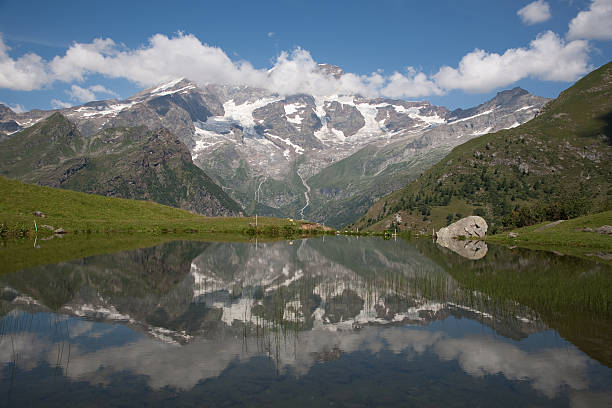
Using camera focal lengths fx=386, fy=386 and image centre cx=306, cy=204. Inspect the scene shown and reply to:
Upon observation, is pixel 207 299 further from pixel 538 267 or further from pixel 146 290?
pixel 538 267

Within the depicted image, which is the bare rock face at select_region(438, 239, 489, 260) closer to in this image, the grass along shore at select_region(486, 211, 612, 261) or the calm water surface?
the grass along shore at select_region(486, 211, 612, 261)

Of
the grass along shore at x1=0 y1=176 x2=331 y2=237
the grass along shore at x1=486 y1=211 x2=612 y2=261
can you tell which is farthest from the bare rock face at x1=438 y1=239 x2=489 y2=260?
the grass along shore at x1=0 y1=176 x2=331 y2=237

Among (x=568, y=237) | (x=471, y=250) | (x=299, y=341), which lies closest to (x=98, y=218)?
(x=471, y=250)

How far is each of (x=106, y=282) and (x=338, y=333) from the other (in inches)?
870

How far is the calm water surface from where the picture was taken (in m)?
14.1

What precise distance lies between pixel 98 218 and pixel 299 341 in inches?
4562

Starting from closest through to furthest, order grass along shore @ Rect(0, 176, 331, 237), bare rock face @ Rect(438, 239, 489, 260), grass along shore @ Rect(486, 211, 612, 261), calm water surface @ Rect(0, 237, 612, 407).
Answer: calm water surface @ Rect(0, 237, 612, 407) < bare rock face @ Rect(438, 239, 489, 260) < grass along shore @ Rect(486, 211, 612, 261) < grass along shore @ Rect(0, 176, 331, 237)

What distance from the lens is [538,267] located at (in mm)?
48344

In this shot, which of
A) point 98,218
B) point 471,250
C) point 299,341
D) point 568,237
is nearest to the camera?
point 299,341

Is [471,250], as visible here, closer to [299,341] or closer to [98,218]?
[299,341]

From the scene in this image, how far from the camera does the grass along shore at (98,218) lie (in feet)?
322

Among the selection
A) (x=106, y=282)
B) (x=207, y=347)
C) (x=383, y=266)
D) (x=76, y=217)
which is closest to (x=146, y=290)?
(x=106, y=282)

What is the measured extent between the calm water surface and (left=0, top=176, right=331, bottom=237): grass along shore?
71209 mm

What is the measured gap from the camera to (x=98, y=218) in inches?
4611
